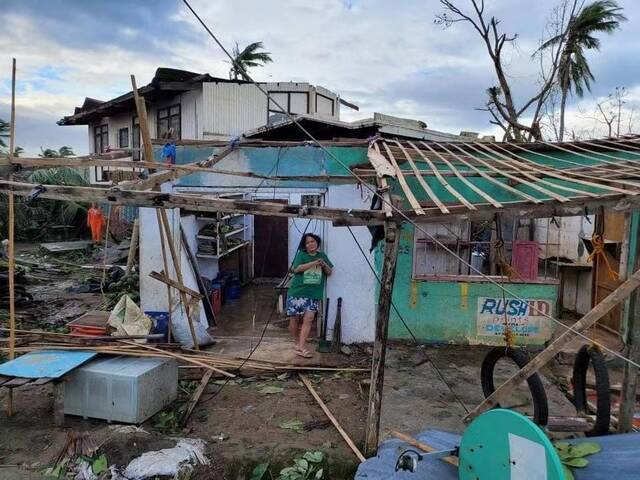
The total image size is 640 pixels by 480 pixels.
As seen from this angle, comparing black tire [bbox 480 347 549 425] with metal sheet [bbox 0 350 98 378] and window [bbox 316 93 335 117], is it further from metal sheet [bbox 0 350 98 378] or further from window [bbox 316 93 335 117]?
window [bbox 316 93 335 117]

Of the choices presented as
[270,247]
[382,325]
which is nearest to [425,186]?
[382,325]

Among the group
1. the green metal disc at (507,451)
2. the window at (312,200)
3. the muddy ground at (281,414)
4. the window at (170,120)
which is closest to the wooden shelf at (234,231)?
the window at (312,200)

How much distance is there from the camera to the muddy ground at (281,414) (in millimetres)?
4195

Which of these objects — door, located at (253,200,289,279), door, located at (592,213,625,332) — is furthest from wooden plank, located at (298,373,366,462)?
door, located at (253,200,289,279)

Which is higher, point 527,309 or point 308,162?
point 308,162

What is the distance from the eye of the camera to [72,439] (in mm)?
4328

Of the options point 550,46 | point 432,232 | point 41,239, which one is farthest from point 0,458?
point 550,46

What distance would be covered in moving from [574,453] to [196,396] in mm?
3960

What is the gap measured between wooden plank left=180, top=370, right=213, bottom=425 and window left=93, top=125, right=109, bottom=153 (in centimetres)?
1742

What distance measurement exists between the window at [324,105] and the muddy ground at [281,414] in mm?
12705

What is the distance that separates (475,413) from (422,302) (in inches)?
135

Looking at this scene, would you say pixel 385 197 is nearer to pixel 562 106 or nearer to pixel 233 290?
pixel 233 290

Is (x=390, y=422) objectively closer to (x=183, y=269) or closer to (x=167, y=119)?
(x=183, y=269)

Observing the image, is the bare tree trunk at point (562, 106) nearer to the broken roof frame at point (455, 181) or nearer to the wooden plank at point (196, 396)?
the broken roof frame at point (455, 181)
